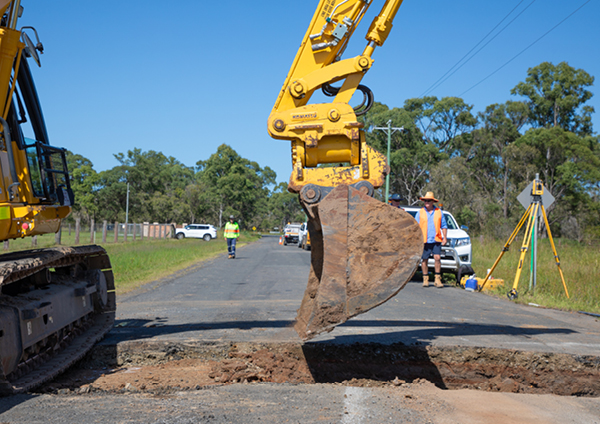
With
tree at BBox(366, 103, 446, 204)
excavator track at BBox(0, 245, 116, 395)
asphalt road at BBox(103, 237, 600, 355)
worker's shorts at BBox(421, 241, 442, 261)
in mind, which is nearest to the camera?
excavator track at BBox(0, 245, 116, 395)

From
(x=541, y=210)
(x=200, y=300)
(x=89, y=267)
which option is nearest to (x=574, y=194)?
(x=541, y=210)

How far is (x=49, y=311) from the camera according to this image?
498 centimetres

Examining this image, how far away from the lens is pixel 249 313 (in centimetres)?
782

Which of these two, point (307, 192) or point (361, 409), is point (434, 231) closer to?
point (307, 192)

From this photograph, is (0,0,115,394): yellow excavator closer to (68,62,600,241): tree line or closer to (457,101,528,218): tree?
(68,62,600,241): tree line

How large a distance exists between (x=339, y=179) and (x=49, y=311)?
3160 millimetres

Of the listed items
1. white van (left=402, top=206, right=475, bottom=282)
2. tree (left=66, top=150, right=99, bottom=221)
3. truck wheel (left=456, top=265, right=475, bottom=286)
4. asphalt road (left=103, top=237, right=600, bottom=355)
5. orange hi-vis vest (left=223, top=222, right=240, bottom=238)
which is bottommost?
asphalt road (left=103, top=237, right=600, bottom=355)

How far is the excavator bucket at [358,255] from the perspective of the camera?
3947 millimetres

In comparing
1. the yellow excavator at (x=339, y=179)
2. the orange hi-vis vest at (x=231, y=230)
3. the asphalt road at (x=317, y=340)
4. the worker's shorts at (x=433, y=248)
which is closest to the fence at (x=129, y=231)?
the orange hi-vis vest at (x=231, y=230)

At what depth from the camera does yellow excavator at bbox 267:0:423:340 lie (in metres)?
3.98

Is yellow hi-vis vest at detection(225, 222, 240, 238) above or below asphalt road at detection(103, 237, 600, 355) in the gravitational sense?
above

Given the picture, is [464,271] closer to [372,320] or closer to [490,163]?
[372,320]

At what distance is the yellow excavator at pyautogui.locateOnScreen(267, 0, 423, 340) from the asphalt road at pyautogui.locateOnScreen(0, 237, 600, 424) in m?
0.68

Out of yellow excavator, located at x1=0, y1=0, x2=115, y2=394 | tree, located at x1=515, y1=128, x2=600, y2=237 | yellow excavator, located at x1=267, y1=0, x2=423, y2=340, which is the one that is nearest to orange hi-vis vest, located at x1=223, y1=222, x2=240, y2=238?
yellow excavator, located at x1=0, y1=0, x2=115, y2=394
